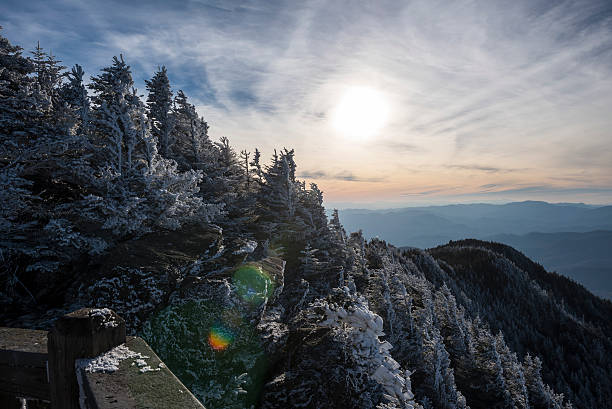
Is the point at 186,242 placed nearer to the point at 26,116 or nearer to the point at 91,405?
the point at 26,116

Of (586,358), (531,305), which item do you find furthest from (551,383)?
(531,305)

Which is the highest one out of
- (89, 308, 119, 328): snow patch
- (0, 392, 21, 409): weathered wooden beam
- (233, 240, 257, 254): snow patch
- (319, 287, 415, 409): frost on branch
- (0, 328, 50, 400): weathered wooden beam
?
(89, 308, 119, 328): snow patch

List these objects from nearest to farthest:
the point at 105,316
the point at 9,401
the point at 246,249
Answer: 1. the point at 105,316
2. the point at 9,401
3. the point at 246,249

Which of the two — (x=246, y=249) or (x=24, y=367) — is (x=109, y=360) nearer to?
(x=24, y=367)

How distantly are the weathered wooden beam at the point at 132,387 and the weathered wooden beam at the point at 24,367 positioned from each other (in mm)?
479

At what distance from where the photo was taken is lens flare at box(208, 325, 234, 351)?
9.07 meters

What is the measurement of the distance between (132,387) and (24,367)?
0.95 m

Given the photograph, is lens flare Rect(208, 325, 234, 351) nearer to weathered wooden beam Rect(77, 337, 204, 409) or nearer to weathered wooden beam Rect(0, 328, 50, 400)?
weathered wooden beam Rect(0, 328, 50, 400)

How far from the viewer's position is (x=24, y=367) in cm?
187

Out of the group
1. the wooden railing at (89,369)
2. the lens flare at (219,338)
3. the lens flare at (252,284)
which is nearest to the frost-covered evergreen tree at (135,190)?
the lens flare at (252,284)

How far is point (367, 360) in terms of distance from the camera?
8.41 meters

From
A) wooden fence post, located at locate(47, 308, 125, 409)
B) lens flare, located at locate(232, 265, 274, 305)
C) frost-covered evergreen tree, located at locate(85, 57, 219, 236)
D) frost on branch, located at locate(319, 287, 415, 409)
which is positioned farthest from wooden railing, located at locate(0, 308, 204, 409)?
frost-covered evergreen tree, located at locate(85, 57, 219, 236)

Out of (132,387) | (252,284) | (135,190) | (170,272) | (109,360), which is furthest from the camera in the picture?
(135,190)

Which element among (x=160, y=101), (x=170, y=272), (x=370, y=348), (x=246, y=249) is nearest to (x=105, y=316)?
(x=370, y=348)
